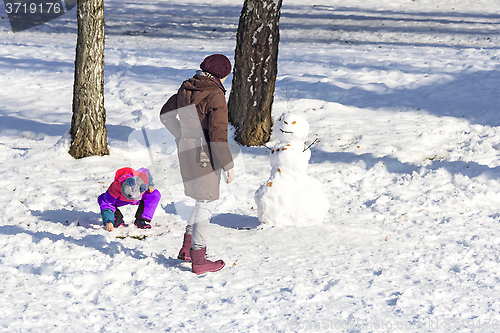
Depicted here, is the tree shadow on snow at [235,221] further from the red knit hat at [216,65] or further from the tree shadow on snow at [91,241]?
the red knit hat at [216,65]

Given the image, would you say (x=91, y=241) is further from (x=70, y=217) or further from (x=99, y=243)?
(x=70, y=217)

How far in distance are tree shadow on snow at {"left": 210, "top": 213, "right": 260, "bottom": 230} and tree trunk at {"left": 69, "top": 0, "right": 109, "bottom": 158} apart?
266cm

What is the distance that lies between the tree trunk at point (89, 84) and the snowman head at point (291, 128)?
10.8 ft

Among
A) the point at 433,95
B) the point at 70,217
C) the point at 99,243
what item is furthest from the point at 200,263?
the point at 433,95

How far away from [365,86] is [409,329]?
23.5 feet

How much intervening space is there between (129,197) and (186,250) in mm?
998

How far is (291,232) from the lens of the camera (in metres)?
4.79

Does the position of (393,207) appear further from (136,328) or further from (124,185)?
(136,328)

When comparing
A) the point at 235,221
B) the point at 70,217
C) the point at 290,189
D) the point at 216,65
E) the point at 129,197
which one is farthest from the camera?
the point at 235,221

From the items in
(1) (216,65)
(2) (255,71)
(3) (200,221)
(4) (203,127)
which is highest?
(1) (216,65)

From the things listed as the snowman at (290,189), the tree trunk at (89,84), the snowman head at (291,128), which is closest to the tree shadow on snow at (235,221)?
the snowman at (290,189)

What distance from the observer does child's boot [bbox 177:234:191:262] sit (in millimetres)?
4059

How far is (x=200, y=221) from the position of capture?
12.3 ft

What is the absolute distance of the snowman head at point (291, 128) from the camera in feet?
15.5
